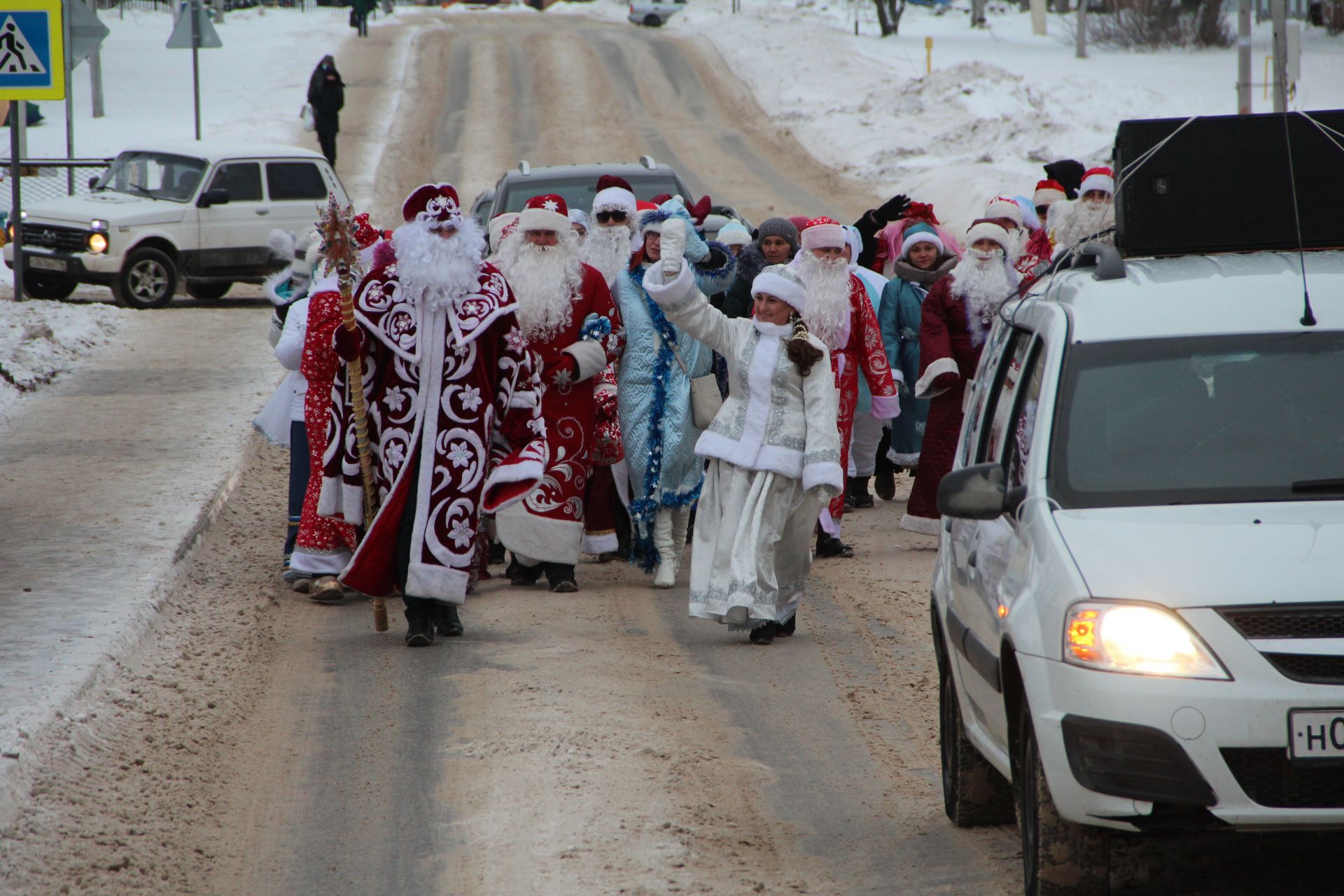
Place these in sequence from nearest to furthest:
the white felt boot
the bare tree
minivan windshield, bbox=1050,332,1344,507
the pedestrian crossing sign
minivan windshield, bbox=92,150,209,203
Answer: minivan windshield, bbox=1050,332,1344,507, the white felt boot, the pedestrian crossing sign, minivan windshield, bbox=92,150,209,203, the bare tree

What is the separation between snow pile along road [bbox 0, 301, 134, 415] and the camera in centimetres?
1518

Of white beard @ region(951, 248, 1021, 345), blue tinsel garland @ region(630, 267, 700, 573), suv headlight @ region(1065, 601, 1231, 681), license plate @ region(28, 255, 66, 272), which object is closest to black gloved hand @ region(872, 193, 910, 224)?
white beard @ region(951, 248, 1021, 345)

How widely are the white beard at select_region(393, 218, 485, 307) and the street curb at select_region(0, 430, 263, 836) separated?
1863mm

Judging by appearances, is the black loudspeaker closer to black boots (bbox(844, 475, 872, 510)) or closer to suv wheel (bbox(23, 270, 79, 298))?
black boots (bbox(844, 475, 872, 510))

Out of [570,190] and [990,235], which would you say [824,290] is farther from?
[570,190]

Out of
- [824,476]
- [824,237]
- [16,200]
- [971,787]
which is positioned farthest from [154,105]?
[971,787]

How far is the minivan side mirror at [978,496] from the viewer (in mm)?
4488

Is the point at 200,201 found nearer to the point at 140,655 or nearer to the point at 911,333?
the point at 911,333

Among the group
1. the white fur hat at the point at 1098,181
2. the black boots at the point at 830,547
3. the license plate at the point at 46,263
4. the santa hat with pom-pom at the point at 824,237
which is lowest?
the black boots at the point at 830,547

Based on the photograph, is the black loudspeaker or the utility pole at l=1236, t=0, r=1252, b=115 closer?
the black loudspeaker

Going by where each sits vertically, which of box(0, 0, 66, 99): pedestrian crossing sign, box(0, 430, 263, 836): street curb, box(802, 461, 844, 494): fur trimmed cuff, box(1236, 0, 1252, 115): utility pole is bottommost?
box(0, 430, 263, 836): street curb

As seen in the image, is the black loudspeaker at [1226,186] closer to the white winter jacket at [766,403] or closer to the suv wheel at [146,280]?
Answer: the white winter jacket at [766,403]

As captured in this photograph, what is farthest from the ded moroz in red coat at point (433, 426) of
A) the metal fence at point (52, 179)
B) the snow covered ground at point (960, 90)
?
the snow covered ground at point (960, 90)

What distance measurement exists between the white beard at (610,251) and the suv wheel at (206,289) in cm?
1215
